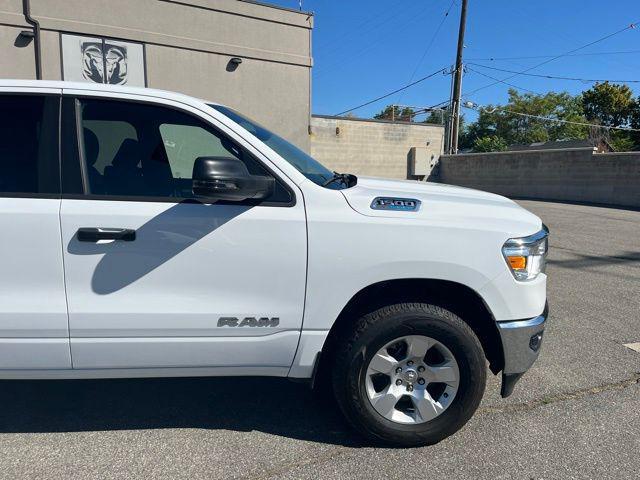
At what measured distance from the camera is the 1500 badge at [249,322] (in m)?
2.42

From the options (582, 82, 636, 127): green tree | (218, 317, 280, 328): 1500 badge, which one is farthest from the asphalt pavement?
(582, 82, 636, 127): green tree

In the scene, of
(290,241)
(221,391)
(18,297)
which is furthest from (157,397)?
(290,241)

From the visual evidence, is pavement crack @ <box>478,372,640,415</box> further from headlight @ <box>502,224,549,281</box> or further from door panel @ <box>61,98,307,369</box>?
door panel @ <box>61,98,307,369</box>

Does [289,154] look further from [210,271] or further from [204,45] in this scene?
[204,45]

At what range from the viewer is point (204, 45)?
36.3 ft

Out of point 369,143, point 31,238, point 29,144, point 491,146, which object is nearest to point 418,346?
point 31,238

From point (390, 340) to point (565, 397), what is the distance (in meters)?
1.57

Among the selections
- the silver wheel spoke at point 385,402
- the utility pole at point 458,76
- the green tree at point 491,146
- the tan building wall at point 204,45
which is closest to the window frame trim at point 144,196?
the silver wheel spoke at point 385,402

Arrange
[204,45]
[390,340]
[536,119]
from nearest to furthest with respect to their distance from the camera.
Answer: [390,340] < [204,45] < [536,119]

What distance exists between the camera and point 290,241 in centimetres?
237

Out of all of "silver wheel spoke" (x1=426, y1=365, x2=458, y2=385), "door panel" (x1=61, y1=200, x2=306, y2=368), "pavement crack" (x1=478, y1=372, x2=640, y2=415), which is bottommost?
"pavement crack" (x1=478, y1=372, x2=640, y2=415)

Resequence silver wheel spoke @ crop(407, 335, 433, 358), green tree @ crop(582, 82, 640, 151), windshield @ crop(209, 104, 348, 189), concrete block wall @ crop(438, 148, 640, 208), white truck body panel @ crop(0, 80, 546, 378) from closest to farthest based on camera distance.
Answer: white truck body panel @ crop(0, 80, 546, 378), silver wheel spoke @ crop(407, 335, 433, 358), windshield @ crop(209, 104, 348, 189), concrete block wall @ crop(438, 148, 640, 208), green tree @ crop(582, 82, 640, 151)

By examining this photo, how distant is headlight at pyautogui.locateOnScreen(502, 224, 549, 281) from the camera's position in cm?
250

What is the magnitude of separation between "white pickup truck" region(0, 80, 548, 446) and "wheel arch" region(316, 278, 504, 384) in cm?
1
